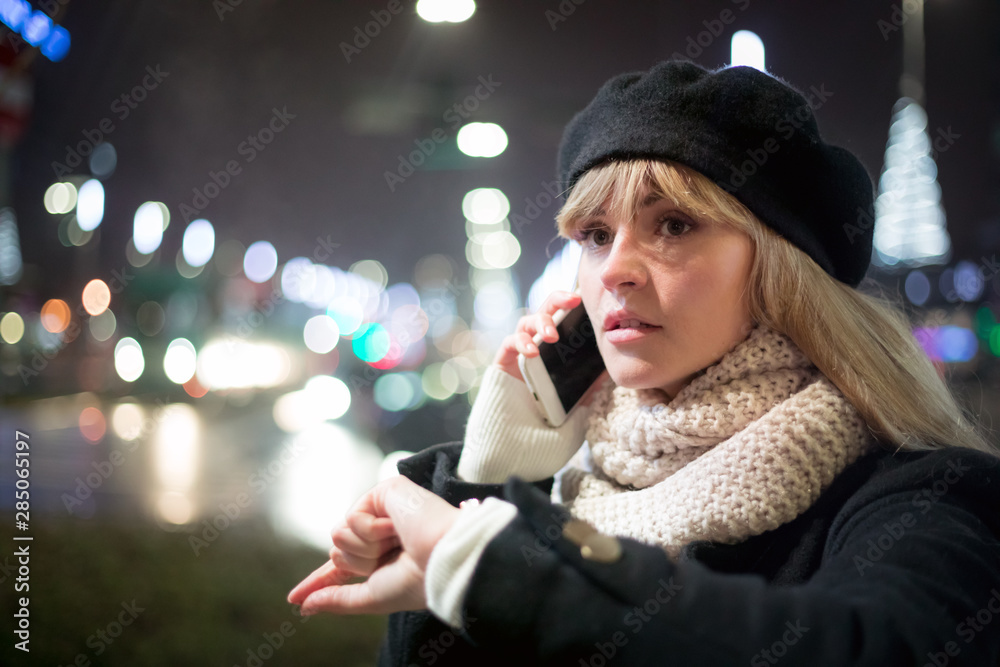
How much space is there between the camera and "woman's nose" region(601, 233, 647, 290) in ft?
5.16

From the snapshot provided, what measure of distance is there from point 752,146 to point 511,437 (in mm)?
1023

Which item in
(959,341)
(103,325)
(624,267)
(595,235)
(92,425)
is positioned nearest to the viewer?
(624,267)

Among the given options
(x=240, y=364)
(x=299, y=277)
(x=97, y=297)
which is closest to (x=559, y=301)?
(x=240, y=364)

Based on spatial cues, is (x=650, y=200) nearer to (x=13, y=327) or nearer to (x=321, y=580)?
(x=321, y=580)

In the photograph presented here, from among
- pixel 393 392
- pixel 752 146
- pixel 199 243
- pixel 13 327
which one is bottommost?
pixel 393 392

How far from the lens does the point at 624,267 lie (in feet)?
5.18

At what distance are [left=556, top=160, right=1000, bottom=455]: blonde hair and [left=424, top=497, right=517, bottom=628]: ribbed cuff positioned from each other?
2.74ft

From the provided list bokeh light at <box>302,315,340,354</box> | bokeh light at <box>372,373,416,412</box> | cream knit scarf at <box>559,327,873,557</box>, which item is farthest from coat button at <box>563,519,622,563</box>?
bokeh light at <box>302,315,340,354</box>

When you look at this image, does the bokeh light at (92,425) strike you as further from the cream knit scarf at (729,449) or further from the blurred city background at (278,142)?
the cream knit scarf at (729,449)

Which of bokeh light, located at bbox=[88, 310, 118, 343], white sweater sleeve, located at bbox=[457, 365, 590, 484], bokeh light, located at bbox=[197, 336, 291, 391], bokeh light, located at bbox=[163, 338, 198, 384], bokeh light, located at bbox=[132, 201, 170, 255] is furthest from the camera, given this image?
bokeh light, located at bbox=[88, 310, 118, 343]

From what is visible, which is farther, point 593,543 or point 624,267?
point 624,267

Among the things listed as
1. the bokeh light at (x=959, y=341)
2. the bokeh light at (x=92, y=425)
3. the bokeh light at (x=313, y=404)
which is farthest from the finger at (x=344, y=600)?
the bokeh light at (x=959, y=341)

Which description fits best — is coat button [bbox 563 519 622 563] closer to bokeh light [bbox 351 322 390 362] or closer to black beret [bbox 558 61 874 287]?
black beret [bbox 558 61 874 287]

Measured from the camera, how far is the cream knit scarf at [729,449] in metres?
1.43
